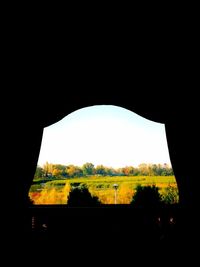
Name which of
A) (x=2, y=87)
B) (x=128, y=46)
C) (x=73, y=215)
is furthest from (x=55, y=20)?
(x=73, y=215)

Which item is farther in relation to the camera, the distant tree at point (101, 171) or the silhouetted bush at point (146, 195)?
the distant tree at point (101, 171)

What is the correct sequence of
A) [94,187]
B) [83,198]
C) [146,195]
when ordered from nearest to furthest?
[146,195] < [83,198] < [94,187]

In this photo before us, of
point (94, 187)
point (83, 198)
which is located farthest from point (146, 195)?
point (94, 187)

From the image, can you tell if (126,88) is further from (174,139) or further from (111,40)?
(174,139)

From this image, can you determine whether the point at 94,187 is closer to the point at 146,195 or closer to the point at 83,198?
the point at 83,198

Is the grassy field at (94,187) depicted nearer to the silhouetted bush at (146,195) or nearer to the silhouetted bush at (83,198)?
the silhouetted bush at (83,198)

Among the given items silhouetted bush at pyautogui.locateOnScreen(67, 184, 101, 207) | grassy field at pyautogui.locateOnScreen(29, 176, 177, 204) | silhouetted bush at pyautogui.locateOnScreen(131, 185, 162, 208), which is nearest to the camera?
silhouetted bush at pyautogui.locateOnScreen(131, 185, 162, 208)

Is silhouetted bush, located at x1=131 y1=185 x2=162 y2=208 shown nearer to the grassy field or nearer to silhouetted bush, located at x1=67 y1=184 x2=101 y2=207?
silhouetted bush, located at x1=67 y1=184 x2=101 y2=207

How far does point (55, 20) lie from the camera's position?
1.89 meters

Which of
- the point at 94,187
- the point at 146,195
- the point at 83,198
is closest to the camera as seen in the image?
the point at 146,195

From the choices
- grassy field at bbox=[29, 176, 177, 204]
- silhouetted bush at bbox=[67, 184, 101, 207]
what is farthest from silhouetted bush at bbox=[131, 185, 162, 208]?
grassy field at bbox=[29, 176, 177, 204]

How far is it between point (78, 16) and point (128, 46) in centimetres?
55

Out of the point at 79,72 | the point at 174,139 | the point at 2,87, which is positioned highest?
the point at 79,72

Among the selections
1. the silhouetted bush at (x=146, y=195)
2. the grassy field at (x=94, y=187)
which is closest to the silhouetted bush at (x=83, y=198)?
the silhouetted bush at (x=146, y=195)
